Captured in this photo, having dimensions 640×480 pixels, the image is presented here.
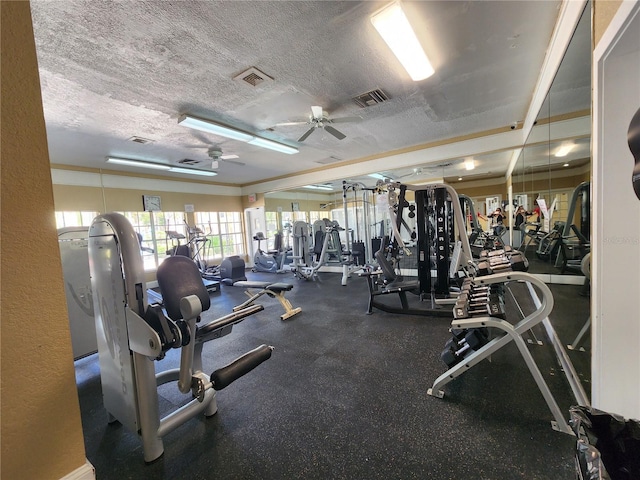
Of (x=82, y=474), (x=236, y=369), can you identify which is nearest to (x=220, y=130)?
(x=236, y=369)

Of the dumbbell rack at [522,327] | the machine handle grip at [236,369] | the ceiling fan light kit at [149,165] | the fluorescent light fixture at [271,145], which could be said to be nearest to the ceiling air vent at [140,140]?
the ceiling fan light kit at [149,165]

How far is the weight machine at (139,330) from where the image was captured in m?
1.48

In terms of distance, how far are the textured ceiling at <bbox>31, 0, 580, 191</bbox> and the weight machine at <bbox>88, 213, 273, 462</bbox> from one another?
1.50 m

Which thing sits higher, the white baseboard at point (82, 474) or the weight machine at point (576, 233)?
the weight machine at point (576, 233)

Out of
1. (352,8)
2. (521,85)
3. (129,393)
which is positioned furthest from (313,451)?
(521,85)

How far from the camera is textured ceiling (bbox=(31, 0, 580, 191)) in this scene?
1893 millimetres

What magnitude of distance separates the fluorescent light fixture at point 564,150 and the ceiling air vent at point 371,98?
6.10 ft

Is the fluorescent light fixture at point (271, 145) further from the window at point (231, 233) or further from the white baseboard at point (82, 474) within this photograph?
the window at point (231, 233)

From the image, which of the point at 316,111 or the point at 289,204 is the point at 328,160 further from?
the point at 289,204

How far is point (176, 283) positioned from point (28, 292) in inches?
29.5

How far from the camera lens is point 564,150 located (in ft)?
7.32

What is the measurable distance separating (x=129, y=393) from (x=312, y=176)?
6257mm

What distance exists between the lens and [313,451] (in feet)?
5.25

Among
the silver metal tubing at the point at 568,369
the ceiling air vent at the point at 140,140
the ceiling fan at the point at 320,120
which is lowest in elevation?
the silver metal tubing at the point at 568,369
